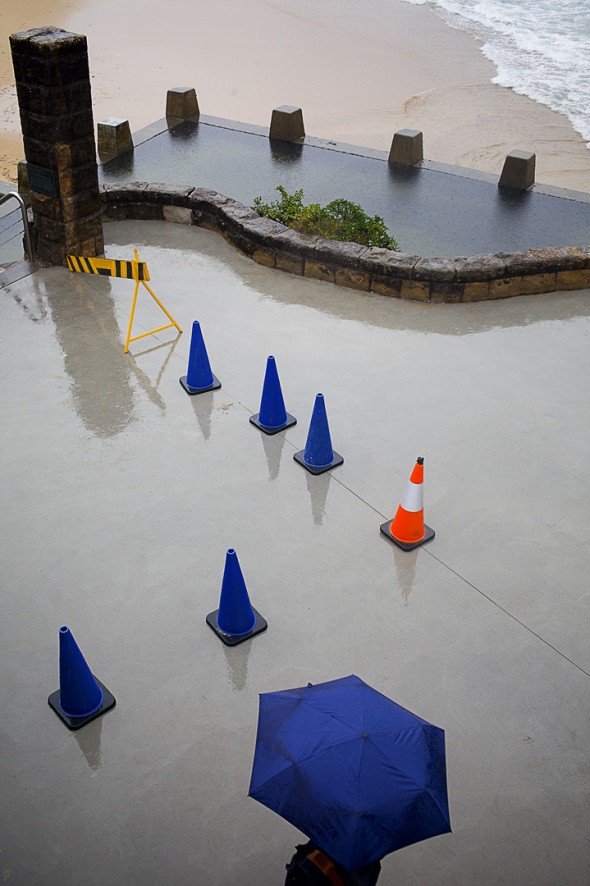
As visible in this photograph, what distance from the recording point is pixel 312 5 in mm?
26625

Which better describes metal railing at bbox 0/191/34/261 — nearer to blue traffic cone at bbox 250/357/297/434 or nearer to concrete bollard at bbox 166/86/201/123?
blue traffic cone at bbox 250/357/297/434

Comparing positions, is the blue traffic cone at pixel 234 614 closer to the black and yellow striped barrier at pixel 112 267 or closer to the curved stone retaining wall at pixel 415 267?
the black and yellow striped barrier at pixel 112 267

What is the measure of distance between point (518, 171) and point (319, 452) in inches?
297

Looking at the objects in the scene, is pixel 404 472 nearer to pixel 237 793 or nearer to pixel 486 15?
pixel 237 793

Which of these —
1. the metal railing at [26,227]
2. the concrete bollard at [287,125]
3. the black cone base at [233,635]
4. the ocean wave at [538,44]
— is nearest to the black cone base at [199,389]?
the black cone base at [233,635]

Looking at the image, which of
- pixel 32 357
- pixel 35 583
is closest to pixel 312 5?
pixel 32 357

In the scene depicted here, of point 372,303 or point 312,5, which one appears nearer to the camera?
point 372,303

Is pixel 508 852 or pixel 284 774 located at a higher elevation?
pixel 284 774

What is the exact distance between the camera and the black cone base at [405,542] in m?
5.25

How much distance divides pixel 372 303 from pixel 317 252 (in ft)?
2.67

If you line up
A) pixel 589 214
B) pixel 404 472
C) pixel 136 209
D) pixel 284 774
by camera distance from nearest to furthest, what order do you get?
1. pixel 284 774
2. pixel 404 472
3. pixel 136 209
4. pixel 589 214

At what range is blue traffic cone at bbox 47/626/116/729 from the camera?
399cm

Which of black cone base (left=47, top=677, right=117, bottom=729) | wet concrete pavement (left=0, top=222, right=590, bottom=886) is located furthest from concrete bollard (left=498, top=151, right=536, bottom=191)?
black cone base (left=47, top=677, right=117, bottom=729)

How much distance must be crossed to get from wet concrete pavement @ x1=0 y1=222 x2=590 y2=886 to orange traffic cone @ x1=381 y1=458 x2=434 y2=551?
8cm
